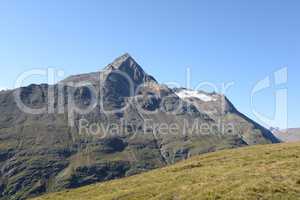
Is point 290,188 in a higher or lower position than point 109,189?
higher

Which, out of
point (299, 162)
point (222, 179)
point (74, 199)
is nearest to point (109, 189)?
point (74, 199)

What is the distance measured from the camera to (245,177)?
42719 mm

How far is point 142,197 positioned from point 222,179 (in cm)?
873

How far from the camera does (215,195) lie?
36719 mm

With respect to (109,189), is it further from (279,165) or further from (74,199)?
(279,165)

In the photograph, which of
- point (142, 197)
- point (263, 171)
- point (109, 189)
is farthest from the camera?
point (109, 189)

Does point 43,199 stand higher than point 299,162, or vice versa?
point 299,162

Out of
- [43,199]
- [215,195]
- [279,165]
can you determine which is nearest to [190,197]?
[215,195]

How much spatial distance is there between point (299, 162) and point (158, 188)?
17531 millimetres

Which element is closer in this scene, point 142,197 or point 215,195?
point 215,195

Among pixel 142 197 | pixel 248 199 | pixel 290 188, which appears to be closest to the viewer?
pixel 248 199

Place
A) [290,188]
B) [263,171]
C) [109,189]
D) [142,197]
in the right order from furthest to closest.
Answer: [109,189] → [263,171] → [142,197] → [290,188]

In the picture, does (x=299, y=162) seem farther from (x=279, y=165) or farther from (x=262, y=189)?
(x=262, y=189)

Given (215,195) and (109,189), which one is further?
(109,189)
